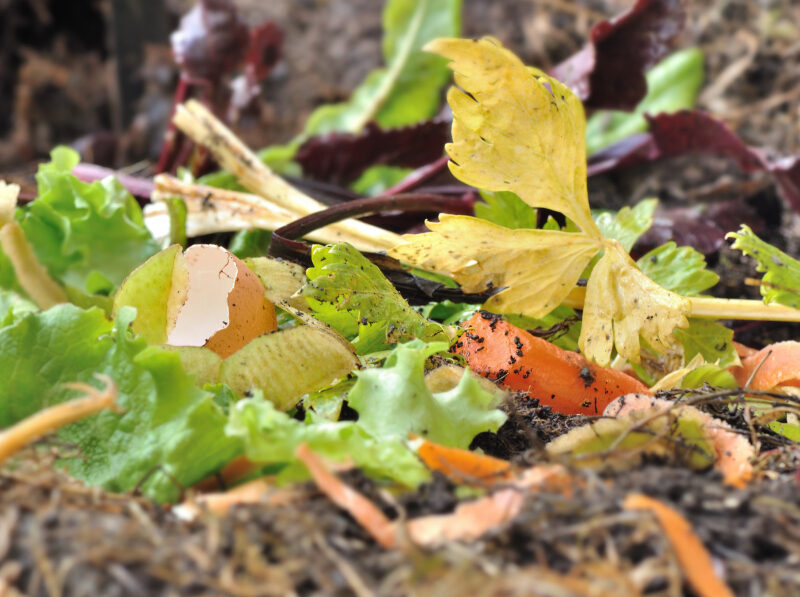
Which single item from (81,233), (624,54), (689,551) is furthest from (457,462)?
(624,54)

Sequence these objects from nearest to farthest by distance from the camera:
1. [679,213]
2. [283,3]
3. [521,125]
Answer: [521,125]
[679,213]
[283,3]

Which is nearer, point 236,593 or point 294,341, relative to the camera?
point 236,593

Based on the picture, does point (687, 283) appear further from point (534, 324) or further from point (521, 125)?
point (521, 125)

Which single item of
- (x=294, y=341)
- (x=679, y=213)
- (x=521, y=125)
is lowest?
(x=679, y=213)

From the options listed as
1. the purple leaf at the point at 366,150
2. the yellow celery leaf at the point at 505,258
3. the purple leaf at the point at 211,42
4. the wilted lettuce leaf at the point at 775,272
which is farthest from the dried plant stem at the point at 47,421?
the purple leaf at the point at 211,42

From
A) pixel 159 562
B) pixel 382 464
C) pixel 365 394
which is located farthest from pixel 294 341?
pixel 159 562

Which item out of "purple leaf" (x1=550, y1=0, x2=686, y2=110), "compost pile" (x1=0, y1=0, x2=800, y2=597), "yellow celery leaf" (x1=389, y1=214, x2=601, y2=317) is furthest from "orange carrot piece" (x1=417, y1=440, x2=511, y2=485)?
"purple leaf" (x1=550, y1=0, x2=686, y2=110)

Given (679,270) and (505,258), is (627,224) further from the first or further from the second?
(505,258)
